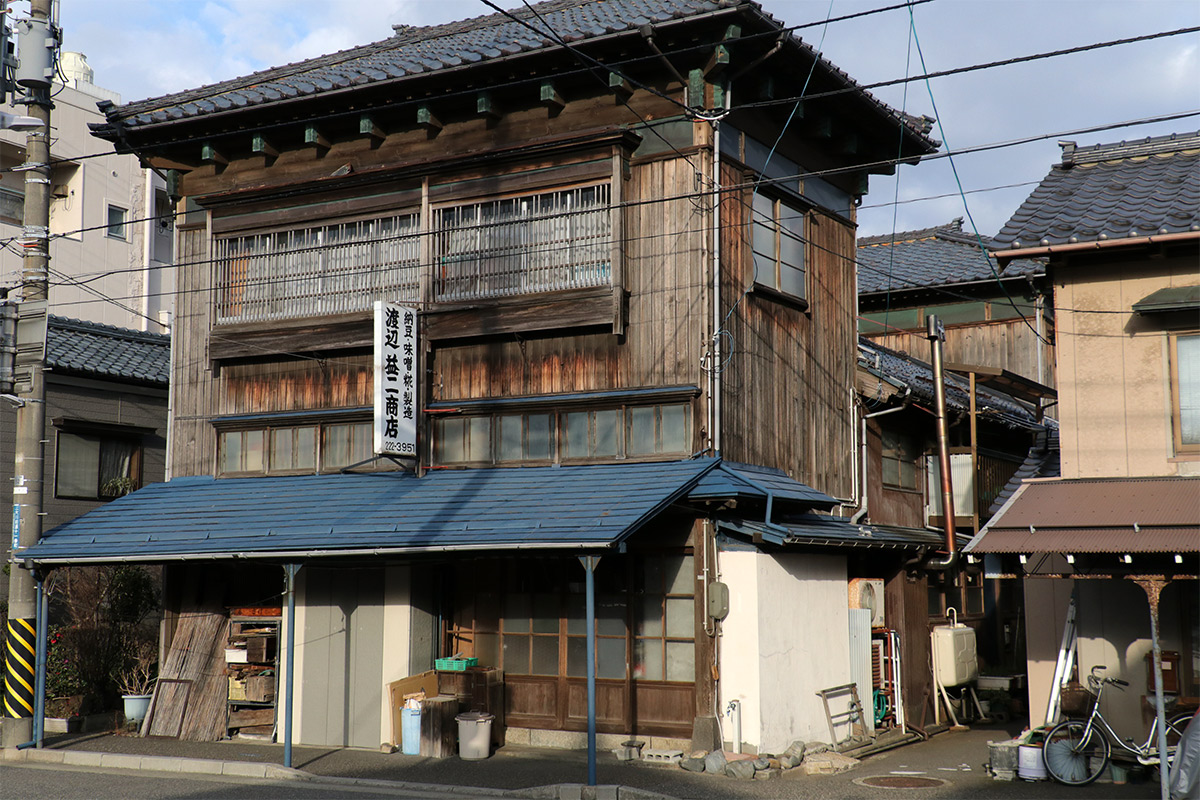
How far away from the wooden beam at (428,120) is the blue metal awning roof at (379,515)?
5270 millimetres

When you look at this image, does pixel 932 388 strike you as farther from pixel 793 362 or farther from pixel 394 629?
pixel 394 629

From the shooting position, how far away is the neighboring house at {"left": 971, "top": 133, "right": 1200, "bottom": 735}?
43.1 feet

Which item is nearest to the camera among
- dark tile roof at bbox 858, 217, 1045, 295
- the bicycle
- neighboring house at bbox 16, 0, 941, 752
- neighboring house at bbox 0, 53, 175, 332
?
the bicycle

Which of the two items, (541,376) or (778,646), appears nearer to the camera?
(778,646)

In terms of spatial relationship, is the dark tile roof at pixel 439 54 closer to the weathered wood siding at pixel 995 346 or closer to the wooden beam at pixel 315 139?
the wooden beam at pixel 315 139

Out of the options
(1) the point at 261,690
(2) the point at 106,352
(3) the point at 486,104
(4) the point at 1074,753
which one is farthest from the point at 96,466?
(4) the point at 1074,753

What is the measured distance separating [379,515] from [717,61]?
7686 mm

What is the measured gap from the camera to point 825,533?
15.8m

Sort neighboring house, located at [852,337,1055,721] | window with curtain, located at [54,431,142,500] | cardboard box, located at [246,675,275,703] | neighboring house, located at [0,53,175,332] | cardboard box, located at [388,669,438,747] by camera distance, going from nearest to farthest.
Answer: cardboard box, located at [388,669,438,747] < cardboard box, located at [246,675,275,703] < neighboring house, located at [852,337,1055,721] < window with curtain, located at [54,431,142,500] < neighboring house, located at [0,53,175,332]

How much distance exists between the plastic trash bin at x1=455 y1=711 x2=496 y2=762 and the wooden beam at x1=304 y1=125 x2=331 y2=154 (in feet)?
30.2

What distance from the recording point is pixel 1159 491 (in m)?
13.2

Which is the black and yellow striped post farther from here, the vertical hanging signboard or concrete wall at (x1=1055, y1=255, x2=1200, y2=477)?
concrete wall at (x1=1055, y1=255, x2=1200, y2=477)

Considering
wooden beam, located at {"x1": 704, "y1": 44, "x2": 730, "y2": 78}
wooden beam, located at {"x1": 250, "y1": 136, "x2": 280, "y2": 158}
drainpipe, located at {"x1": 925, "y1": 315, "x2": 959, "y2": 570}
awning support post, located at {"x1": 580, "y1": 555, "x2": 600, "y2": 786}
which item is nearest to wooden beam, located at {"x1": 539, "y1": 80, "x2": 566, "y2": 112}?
wooden beam, located at {"x1": 704, "y1": 44, "x2": 730, "y2": 78}

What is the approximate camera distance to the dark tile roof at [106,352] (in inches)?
918
